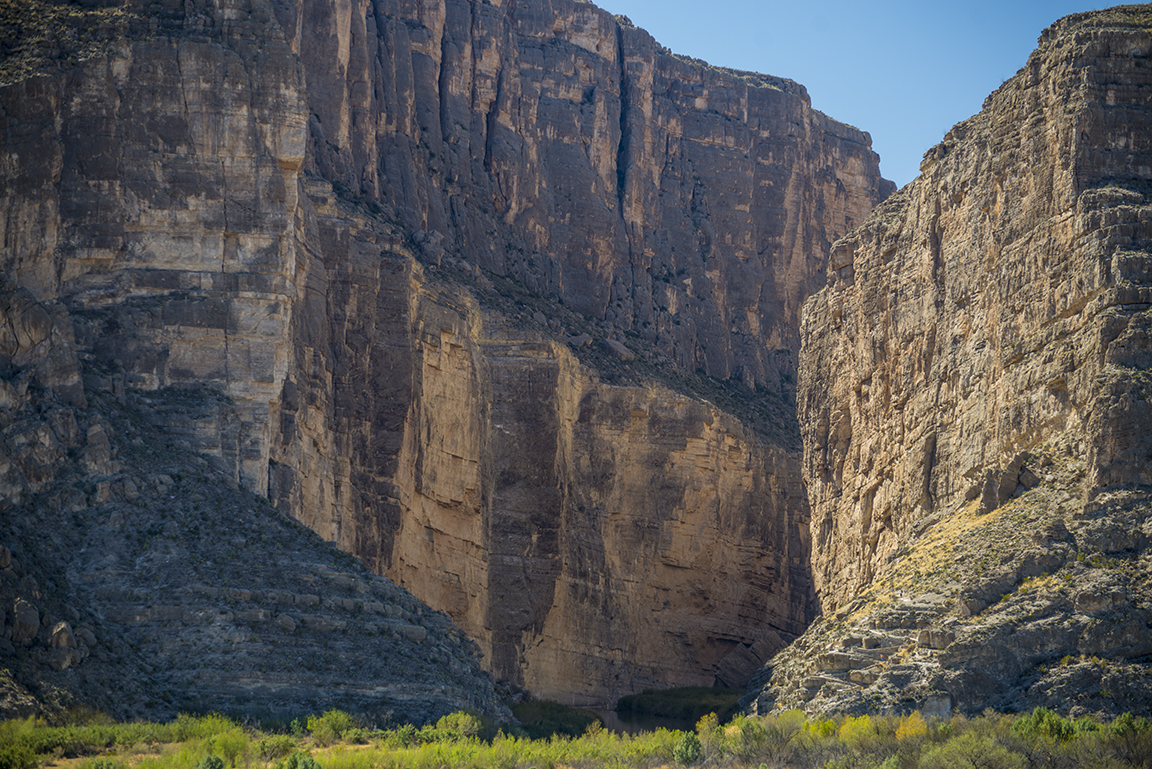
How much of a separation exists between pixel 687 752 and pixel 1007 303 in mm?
19474

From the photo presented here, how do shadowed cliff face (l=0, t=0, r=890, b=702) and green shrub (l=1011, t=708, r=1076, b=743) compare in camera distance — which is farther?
shadowed cliff face (l=0, t=0, r=890, b=702)

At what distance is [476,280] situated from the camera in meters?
85.3

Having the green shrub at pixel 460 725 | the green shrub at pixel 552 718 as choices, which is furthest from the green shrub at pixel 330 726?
the green shrub at pixel 552 718

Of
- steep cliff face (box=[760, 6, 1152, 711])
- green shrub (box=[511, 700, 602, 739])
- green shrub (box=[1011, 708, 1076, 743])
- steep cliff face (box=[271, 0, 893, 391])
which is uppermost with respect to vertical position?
steep cliff face (box=[271, 0, 893, 391])

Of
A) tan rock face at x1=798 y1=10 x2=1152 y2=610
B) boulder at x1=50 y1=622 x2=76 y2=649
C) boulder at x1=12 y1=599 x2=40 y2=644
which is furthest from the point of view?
tan rock face at x1=798 y1=10 x2=1152 y2=610

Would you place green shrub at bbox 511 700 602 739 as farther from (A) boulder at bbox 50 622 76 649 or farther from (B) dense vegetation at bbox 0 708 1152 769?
(A) boulder at bbox 50 622 76 649

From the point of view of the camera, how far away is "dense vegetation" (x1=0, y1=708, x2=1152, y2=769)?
3894 centimetres

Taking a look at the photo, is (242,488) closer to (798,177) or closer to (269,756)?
(269,756)

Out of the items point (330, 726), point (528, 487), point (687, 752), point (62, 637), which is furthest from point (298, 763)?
point (528, 487)

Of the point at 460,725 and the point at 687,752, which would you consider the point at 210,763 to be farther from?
the point at 687,752

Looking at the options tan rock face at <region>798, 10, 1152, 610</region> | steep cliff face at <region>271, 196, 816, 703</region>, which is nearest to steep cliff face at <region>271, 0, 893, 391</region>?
steep cliff face at <region>271, 196, 816, 703</region>

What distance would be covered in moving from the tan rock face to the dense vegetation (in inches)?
358

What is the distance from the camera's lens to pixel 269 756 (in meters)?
41.3

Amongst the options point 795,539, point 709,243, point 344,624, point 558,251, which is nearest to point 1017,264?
point 344,624
